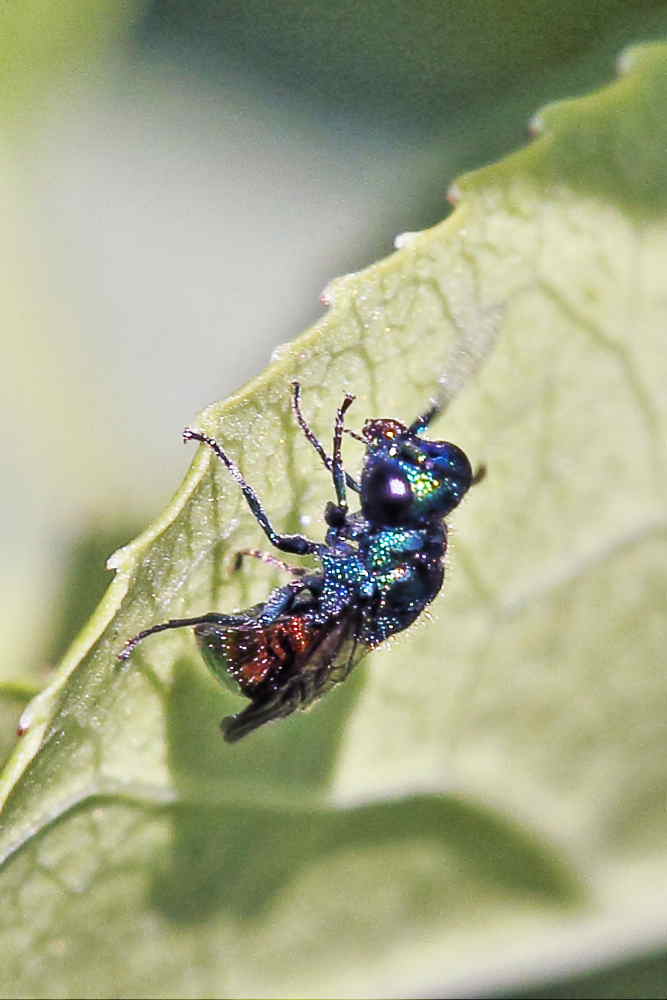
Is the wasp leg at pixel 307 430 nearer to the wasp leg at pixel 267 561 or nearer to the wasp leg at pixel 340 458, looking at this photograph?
the wasp leg at pixel 340 458

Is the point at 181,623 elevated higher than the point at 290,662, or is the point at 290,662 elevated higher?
the point at 181,623

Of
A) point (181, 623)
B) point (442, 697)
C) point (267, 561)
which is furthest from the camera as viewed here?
point (442, 697)

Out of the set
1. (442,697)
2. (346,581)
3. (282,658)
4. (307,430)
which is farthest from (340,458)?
(442,697)

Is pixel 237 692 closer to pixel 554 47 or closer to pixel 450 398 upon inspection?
pixel 450 398

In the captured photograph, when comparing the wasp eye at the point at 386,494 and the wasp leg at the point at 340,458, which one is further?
the wasp eye at the point at 386,494

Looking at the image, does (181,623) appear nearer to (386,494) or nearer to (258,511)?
(258,511)

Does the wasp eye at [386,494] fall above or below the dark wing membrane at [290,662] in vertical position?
above

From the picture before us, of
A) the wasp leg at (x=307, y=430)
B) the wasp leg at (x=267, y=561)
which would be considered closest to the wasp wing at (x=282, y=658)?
the wasp leg at (x=267, y=561)
